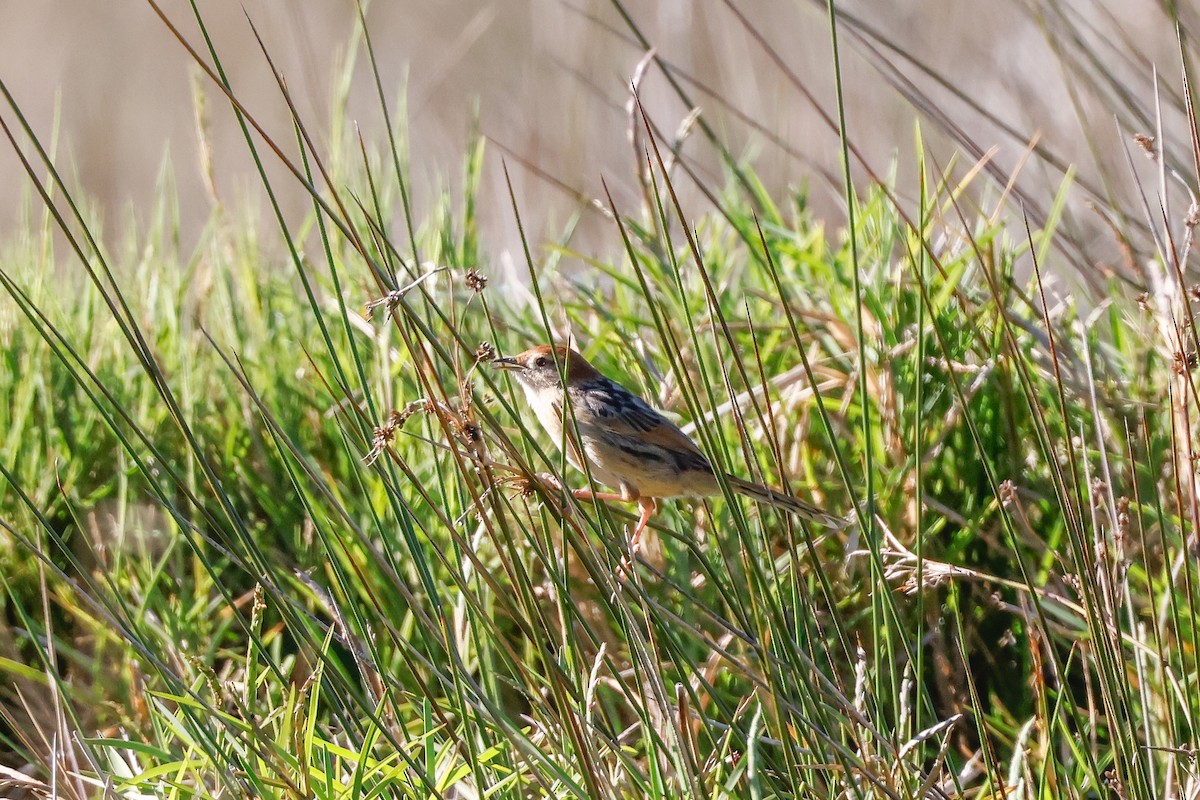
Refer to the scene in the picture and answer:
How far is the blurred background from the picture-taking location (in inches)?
256

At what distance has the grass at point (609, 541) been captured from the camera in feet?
6.82

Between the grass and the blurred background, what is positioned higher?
the blurred background

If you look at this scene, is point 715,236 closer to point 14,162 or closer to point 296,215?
point 296,215

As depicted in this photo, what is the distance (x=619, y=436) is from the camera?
3.68 m

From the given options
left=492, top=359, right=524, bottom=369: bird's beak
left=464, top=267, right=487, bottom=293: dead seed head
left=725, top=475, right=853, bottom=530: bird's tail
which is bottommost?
left=725, top=475, right=853, bottom=530: bird's tail

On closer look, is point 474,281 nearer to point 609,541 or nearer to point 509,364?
point 609,541

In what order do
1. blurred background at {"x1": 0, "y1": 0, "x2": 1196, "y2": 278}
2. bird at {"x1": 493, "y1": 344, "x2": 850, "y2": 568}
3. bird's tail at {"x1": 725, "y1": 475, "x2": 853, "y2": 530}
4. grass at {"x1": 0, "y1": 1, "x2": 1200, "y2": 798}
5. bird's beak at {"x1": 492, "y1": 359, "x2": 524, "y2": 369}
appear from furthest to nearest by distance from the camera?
blurred background at {"x1": 0, "y1": 0, "x2": 1196, "y2": 278} < bird at {"x1": 493, "y1": 344, "x2": 850, "y2": 568} < bird's beak at {"x1": 492, "y1": 359, "x2": 524, "y2": 369} < bird's tail at {"x1": 725, "y1": 475, "x2": 853, "y2": 530} < grass at {"x1": 0, "y1": 1, "x2": 1200, "y2": 798}

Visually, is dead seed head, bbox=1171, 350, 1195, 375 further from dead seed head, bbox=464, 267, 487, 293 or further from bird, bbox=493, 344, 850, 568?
bird, bbox=493, 344, 850, 568

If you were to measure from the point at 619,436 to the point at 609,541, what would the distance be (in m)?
1.55

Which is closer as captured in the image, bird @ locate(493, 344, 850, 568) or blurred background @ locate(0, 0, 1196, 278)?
bird @ locate(493, 344, 850, 568)

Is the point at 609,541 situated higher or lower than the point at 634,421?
higher

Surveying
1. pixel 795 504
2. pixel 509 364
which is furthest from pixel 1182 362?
pixel 509 364

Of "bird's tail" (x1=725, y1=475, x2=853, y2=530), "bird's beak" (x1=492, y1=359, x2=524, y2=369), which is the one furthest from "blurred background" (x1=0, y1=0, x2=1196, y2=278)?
"bird's tail" (x1=725, y1=475, x2=853, y2=530)

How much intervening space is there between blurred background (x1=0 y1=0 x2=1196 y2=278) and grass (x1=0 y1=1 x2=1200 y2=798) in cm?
124
